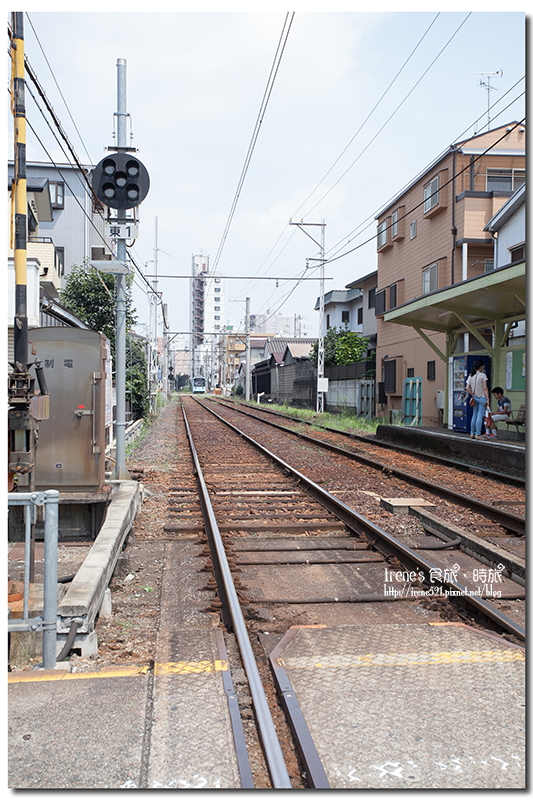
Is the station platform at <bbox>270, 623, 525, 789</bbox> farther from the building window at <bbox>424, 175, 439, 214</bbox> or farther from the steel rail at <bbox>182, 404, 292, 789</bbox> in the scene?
the building window at <bbox>424, 175, 439, 214</bbox>

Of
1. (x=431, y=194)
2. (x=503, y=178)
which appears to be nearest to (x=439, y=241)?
(x=431, y=194)

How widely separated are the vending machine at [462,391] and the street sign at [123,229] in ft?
33.5

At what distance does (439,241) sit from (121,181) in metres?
18.3

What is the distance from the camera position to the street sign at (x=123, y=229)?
8.65m

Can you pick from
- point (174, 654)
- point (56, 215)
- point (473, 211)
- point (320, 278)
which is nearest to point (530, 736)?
point (174, 654)

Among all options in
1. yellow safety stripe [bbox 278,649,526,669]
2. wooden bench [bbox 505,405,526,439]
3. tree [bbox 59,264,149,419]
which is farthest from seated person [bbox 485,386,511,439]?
yellow safety stripe [bbox 278,649,526,669]

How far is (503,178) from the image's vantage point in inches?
947

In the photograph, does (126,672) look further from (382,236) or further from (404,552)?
(382,236)

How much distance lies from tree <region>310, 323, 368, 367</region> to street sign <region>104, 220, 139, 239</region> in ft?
95.4

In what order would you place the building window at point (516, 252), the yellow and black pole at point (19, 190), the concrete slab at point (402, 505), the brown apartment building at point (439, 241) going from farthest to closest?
1. the brown apartment building at point (439, 241)
2. the building window at point (516, 252)
3. the concrete slab at point (402, 505)
4. the yellow and black pole at point (19, 190)

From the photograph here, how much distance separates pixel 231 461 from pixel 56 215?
29058 mm

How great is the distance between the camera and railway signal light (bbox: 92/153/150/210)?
823cm

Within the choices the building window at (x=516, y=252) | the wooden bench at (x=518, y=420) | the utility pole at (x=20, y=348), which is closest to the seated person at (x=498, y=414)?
the wooden bench at (x=518, y=420)

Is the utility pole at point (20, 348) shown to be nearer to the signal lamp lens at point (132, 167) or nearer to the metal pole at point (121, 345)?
the signal lamp lens at point (132, 167)
